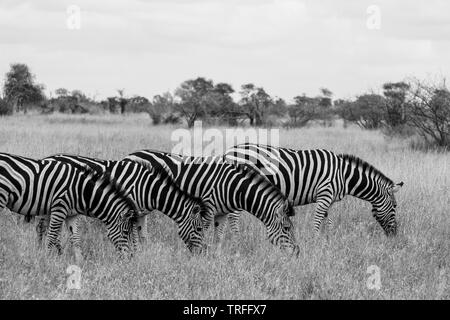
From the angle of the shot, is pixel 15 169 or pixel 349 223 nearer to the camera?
pixel 15 169

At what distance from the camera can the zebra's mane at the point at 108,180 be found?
6.54 metres

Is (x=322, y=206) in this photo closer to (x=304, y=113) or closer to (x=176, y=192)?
(x=176, y=192)

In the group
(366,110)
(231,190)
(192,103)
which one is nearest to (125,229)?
(231,190)

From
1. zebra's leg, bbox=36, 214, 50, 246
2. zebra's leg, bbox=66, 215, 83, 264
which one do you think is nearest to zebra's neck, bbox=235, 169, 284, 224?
zebra's leg, bbox=66, 215, 83, 264

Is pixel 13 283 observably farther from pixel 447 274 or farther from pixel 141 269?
pixel 447 274

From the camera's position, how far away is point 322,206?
769cm

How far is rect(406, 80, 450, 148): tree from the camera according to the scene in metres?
16.5

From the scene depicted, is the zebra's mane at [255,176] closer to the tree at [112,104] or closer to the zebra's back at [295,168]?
the zebra's back at [295,168]

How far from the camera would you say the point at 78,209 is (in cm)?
660

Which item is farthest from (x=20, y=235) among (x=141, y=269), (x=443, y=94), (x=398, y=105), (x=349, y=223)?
(x=398, y=105)

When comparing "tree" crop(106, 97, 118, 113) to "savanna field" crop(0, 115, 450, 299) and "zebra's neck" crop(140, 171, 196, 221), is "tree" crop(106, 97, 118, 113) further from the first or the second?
"zebra's neck" crop(140, 171, 196, 221)

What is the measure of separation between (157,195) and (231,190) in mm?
837

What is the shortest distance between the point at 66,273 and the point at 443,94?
44.9ft

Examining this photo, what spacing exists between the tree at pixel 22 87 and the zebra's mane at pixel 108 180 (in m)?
35.3
